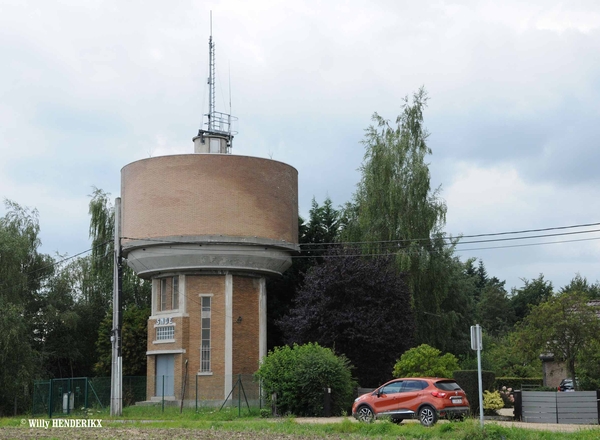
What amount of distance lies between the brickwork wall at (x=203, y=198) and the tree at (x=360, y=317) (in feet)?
14.8

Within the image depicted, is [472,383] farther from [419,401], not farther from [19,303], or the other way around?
[19,303]

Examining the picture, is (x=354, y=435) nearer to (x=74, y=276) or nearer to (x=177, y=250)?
(x=177, y=250)

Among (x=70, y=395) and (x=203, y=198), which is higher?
(x=203, y=198)

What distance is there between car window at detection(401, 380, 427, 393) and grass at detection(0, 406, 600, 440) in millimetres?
1266

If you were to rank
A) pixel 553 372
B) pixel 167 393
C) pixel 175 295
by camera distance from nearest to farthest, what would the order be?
pixel 167 393
pixel 175 295
pixel 553 372

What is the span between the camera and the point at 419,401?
28.0m

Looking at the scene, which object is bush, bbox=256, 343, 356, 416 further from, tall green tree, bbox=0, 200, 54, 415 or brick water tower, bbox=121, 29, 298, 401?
tall green tree, bbox=0, 200, 54, 415

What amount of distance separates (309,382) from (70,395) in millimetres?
12675

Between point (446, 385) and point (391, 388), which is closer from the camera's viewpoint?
point (446, 385)

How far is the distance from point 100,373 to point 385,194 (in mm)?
20825

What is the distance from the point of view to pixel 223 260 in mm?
41781

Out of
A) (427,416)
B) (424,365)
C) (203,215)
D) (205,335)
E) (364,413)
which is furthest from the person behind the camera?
(205,335)

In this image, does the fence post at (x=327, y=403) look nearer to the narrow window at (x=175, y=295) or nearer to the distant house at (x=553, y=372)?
the narrow window at (x=175, y=295)

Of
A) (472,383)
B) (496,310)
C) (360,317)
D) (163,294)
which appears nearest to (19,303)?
(163,294)
